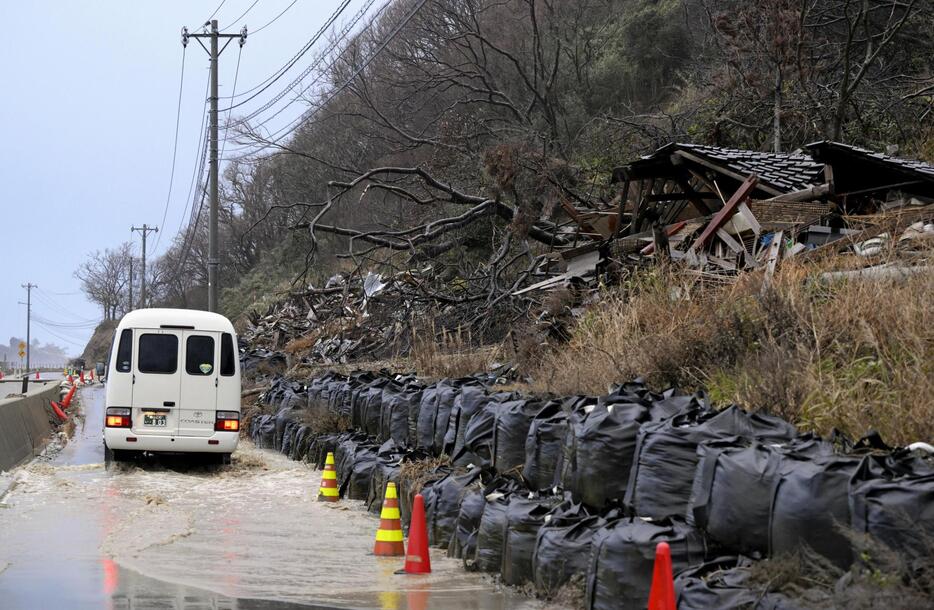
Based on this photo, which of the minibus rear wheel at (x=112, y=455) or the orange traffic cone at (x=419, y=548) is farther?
the minibus rear wheel at (x=112, y=455)

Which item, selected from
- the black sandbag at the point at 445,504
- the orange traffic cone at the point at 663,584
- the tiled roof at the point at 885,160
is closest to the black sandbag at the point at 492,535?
the black sandbag at the point at 445,504

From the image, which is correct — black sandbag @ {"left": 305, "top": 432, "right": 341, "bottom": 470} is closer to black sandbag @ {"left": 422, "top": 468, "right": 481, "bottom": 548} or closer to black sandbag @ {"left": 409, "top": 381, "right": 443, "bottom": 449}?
black sandbag @ {"left": 409, "top": 381, "right": 443, "bottom": 449}

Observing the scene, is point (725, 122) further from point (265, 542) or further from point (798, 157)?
point (265, 542)

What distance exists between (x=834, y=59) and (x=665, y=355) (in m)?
19.3

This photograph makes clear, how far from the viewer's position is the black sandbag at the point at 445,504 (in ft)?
30.8

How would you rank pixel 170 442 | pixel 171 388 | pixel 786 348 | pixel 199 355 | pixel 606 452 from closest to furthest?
1. pixel 606 452
2. pixel 786 348
3. pixel 170 442
4. pixel 171 388
5. pixel 199 355

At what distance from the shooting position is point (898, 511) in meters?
4.62

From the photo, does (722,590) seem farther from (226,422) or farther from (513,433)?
(226,422)

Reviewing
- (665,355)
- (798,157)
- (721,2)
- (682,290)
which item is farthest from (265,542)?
(721,2)

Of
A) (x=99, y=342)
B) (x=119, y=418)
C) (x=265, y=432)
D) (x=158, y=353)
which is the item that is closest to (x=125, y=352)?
(x=158, y=353)

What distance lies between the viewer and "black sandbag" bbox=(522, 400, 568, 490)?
8250 mm

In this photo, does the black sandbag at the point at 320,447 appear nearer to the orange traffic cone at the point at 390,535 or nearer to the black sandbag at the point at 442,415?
the black sandbag at the point at 442,415

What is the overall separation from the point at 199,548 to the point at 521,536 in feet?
11.8

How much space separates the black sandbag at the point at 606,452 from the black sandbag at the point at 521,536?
0.32 meters
